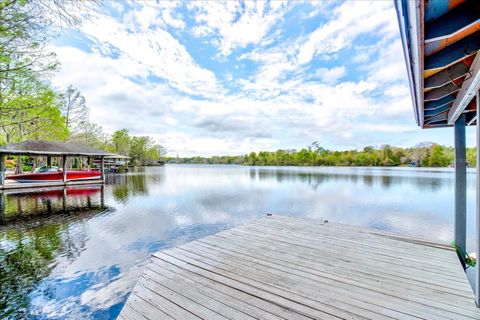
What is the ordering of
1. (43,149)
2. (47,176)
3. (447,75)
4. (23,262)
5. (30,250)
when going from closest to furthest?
(447,75) → (23,262) → (30,250) → (43,149) → (47,176)

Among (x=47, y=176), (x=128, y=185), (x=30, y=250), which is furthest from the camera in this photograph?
(x=128, y=185)

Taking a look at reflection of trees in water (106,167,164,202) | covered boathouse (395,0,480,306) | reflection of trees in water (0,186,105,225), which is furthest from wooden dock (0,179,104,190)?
covered boathouse (395,0,480,306)

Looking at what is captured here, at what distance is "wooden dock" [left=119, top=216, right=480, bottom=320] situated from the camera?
1699mm

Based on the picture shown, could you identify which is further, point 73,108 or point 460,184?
point 73,108

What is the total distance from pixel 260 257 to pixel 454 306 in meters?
1.82

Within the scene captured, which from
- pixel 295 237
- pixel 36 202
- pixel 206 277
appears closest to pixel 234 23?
pixel 295 237

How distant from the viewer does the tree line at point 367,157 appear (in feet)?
164

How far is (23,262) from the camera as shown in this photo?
13.4 feet

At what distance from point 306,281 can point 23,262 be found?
5.29m

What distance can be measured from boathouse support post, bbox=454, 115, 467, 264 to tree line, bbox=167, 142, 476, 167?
61.6 metres

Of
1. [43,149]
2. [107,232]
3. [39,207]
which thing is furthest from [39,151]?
[107,232]

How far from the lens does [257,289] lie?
6.65ft

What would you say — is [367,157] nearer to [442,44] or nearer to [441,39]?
[442,44]

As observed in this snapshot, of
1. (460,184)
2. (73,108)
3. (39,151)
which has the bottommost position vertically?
(460,184)
